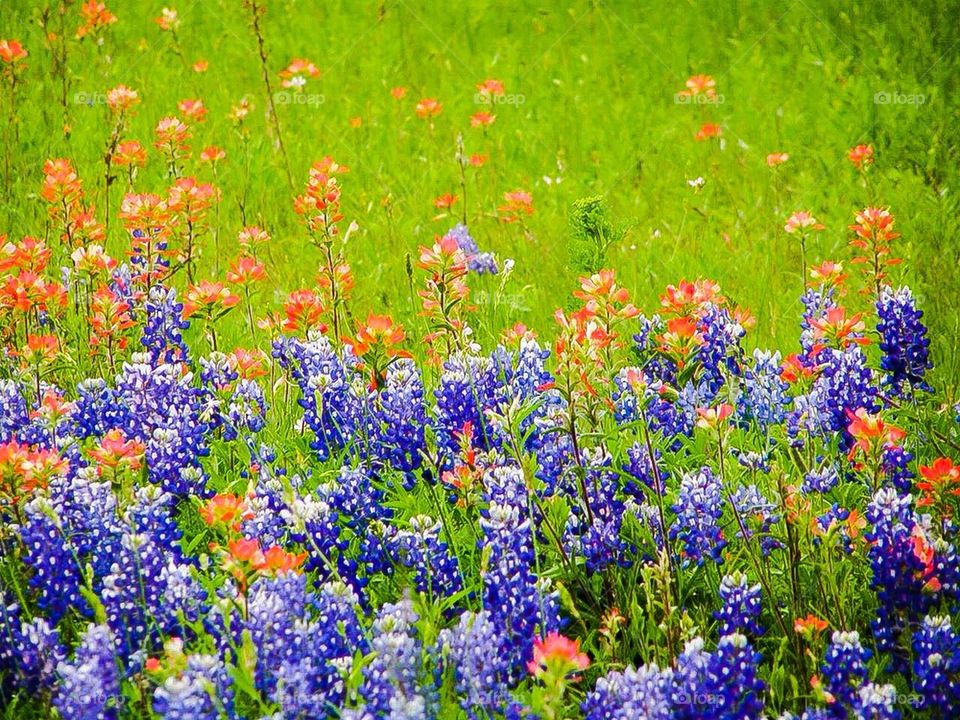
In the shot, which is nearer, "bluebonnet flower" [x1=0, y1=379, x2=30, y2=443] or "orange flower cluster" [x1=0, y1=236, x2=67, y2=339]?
"bluebonnet flower" [x1=0, y1=379, x2=30, y2=443]

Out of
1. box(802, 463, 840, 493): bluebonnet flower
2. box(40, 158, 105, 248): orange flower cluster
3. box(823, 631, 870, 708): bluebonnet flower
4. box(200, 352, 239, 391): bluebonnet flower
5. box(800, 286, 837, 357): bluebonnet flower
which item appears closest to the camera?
box(823, 631, 870, 708): bluebonnet flower

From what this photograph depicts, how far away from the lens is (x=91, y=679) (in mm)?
2121

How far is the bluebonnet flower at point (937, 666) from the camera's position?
228 centimetres

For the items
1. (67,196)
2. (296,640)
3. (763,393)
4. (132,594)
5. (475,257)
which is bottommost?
(296,640)

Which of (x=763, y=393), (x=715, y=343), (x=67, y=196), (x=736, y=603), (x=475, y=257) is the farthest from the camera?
(x=475, y=257)

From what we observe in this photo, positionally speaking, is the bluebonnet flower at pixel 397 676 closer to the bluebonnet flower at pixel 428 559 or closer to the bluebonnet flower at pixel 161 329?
the bluebonnet flower at pixel 428 559

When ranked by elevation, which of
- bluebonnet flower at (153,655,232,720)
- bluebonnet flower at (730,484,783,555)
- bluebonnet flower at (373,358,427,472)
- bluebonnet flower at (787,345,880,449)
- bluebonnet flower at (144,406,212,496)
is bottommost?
bluebonnet flower at (153,655,232,720)

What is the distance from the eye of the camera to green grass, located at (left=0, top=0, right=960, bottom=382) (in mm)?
5074

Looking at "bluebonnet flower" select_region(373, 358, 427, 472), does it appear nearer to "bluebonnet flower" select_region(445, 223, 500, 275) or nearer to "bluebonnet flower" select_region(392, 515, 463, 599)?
"bluebonnet flower" select_region(392, 515, 463, 599)

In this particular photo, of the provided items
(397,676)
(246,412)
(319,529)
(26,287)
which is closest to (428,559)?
(319,529)

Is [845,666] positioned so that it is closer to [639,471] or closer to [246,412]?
[639,471]

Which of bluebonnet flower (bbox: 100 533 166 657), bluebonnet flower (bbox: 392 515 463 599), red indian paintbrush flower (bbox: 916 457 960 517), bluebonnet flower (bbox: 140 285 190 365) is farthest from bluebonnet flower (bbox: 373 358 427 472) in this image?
red indian paintbrush flower (bbox: 916 457 960 517)

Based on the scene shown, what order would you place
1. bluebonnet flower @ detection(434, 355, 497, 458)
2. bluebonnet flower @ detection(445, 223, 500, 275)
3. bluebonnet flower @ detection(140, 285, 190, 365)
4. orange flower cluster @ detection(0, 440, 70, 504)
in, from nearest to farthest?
orange flower cluster @ detection(0, 440, 70, 504) → bluebonnet flower @ detection(434, 355, 497, 458) → bluebonnet flower @ detection(140, 285, 190, 365) → bluebonnet flower @ detection(445, 223, 500, 275)

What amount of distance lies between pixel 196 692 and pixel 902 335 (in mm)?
2106
